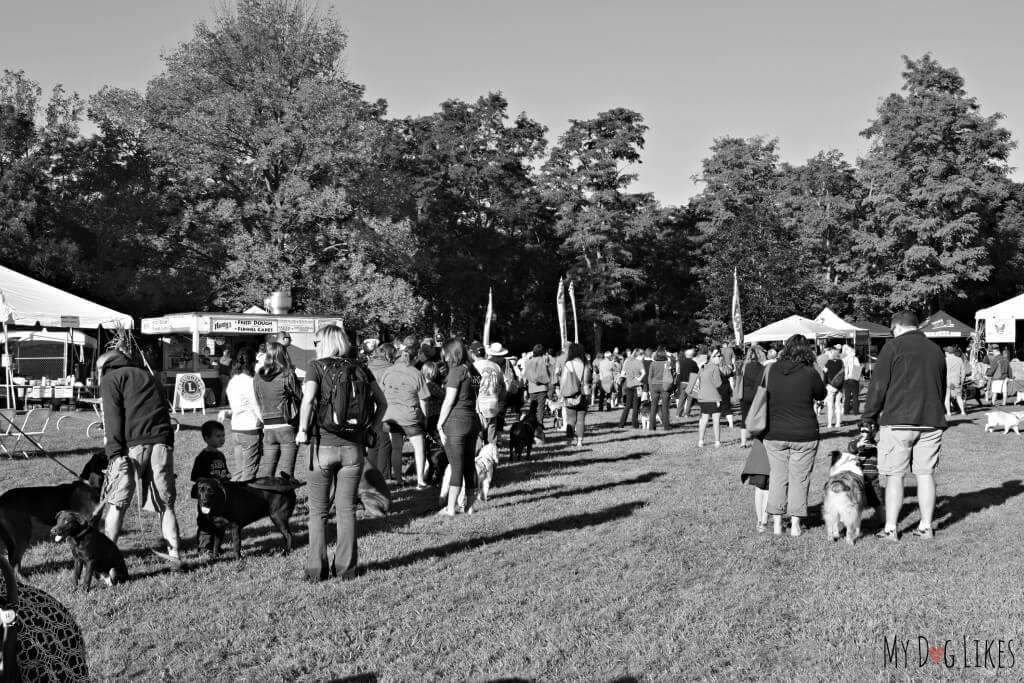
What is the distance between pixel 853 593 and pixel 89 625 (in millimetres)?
4465

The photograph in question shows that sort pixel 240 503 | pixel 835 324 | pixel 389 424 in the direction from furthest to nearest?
pixel 835 324 → pixel 389 424 → pixel 240 503

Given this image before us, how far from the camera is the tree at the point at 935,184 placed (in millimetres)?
38438

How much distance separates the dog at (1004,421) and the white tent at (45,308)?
1450 cm

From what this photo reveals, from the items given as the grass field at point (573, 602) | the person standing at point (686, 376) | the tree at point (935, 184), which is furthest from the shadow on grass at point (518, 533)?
the tree at point (935, 184)

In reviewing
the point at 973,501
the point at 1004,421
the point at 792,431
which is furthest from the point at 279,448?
Result: the point at 1004,421

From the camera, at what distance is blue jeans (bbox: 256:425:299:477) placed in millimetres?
7879

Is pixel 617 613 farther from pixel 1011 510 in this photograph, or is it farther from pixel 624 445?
pixel 624 445

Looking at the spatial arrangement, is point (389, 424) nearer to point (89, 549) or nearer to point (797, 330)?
point (89, 549)

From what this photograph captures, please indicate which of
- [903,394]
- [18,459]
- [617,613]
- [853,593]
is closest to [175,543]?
[617,613]

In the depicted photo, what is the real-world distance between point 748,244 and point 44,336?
3505 centimetres

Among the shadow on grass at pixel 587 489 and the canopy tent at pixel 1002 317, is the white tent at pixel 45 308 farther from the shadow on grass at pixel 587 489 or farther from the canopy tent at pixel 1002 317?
the canopy tent at pixel 1002 317

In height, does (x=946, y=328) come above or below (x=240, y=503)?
above

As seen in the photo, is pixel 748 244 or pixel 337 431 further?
pixel 748 244

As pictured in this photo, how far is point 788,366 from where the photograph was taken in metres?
6.98
